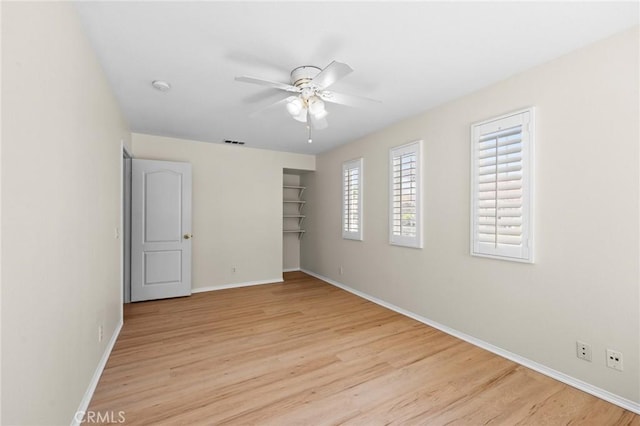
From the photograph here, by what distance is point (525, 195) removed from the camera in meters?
2.46

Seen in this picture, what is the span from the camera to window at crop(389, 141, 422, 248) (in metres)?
3.52

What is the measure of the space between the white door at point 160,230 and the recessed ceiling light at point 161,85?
5.94 feet

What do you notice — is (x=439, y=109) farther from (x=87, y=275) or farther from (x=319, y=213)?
(x=87, y=275)

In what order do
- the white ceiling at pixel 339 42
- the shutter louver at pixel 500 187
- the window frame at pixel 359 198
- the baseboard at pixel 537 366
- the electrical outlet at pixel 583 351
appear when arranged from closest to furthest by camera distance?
the white ceiling at pixel 339 42 < the baseboard at pixel 537 366 < the electrical outlet at pixel 583 351 < the shutter louver at pixel 500 187 < the window frame at pixel 359 198

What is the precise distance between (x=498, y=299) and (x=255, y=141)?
4.03m

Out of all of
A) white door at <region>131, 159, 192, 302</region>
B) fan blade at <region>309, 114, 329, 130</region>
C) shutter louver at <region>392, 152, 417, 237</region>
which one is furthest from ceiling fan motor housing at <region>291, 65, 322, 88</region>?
white door at <region>131, 159, 192, 302</region>

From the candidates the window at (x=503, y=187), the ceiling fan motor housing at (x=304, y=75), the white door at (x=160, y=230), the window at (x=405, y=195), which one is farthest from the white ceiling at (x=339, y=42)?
the white door at (x=160, y=230)

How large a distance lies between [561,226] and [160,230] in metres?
4.80

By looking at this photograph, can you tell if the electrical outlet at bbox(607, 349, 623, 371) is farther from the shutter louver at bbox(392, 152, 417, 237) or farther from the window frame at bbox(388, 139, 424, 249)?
the shutter louver at bbox(392, 152, 417, 237)

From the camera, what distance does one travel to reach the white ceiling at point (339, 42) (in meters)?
1.76

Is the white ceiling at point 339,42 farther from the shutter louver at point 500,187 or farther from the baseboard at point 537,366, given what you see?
the baseboard at point 537,366
